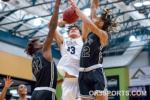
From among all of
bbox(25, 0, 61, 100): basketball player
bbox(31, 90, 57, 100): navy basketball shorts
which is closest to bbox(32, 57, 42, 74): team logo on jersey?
bbox(25, 0, 61, 100): basketball player

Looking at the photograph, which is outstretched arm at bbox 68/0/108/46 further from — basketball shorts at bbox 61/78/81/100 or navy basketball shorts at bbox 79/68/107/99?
basketball shorts at bbox 61/78/81/100

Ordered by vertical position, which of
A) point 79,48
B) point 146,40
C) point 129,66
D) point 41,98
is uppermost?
point 146,40

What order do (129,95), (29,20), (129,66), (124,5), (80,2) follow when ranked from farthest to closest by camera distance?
(129,66), (129,95), (29,20), (80,2), (124,5)

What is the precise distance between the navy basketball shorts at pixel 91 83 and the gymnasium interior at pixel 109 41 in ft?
26.4

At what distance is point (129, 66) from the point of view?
18.5 meters

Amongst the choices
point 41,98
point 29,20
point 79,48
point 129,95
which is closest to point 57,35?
point 79,48

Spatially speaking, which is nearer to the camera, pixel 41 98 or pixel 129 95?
pixel 41 98

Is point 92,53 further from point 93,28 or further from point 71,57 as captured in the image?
point 71,57

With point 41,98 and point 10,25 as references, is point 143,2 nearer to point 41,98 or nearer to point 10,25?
point 10,25

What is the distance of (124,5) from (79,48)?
27.0 feet

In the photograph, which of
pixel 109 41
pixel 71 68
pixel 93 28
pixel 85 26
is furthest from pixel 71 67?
pixel 109 41

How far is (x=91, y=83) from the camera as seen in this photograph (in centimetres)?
421

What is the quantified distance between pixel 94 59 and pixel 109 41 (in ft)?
37.3

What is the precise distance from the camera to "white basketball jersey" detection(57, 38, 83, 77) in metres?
4.68
